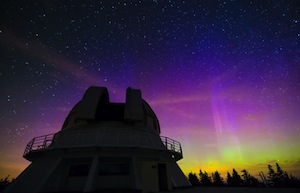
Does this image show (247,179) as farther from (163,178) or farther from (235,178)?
(163,178)

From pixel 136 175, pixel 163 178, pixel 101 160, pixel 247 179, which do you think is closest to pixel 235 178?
pixel 247 179

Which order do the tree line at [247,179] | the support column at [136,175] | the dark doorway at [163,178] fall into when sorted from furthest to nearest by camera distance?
the tree line at [247,179], the dark doorway at [163,178], the support column at [136,175]

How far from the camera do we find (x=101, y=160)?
1474 cm

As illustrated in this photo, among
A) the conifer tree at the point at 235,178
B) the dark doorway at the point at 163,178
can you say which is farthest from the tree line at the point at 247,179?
the dark doorway at the point at 163,178

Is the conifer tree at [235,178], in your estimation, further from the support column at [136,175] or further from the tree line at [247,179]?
the support column at [136,175]

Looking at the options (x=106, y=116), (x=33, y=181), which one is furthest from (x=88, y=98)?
(x=33, y=181)

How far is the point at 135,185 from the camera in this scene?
13148mm

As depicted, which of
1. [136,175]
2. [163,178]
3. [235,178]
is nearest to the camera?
[136,175]

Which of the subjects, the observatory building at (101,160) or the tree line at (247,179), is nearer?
the observatory building at (101,160)

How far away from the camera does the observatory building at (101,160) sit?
13555mm

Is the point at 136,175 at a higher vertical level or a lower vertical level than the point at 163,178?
higher

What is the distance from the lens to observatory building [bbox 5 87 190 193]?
44.5ft

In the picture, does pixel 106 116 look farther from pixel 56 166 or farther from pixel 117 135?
pixel 56 166

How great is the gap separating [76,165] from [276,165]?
82.2 meters
